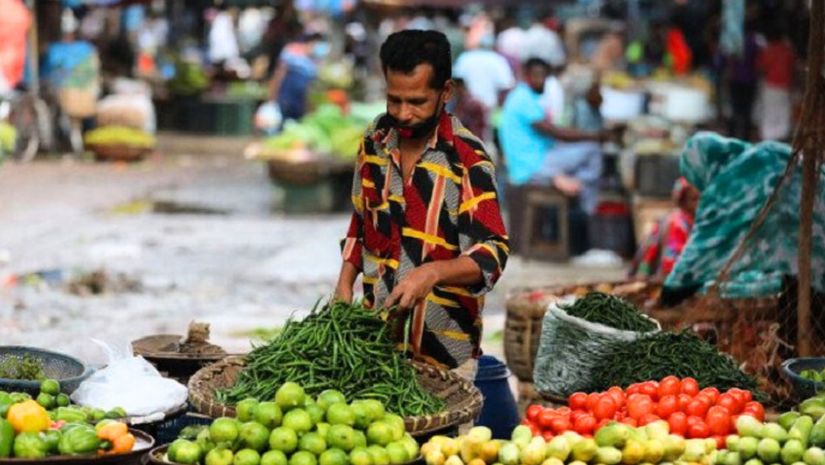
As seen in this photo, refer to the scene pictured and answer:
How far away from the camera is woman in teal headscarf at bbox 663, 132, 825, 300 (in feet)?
27.2

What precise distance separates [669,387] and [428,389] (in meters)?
0.79

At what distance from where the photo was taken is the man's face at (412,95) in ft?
17.6

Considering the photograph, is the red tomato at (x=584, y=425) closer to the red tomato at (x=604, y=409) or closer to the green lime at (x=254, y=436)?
the red tomato at (x=604, y=409)

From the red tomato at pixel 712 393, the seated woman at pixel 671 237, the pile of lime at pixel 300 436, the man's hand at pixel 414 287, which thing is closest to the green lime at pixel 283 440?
the pile of lime at pixel 300 436

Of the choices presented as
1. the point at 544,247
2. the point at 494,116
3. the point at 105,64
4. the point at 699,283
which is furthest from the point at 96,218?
the point at 105,64

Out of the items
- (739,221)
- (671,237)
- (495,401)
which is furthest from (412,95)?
(671,237)

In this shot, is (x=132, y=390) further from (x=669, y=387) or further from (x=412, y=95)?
(x=669, y=387)

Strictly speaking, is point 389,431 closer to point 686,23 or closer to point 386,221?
point 386,221

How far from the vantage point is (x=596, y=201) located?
1523 cm

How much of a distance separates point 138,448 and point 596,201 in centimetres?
1059

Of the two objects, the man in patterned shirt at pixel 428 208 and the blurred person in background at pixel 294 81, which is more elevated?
the man in patterned shirt at pixel 428 208

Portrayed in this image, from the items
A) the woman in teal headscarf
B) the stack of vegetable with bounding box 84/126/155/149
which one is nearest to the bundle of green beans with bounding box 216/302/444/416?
the woman in teal headscarf

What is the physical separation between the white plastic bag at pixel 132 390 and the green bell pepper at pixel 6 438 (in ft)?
2.14

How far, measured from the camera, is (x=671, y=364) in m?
6.06
